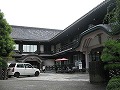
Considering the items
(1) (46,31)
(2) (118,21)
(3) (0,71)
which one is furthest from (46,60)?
(2) (118,21)

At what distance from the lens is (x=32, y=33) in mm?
44125

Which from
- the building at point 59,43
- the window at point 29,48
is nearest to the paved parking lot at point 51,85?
the building at point 59,43

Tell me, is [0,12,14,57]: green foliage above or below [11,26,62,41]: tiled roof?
below

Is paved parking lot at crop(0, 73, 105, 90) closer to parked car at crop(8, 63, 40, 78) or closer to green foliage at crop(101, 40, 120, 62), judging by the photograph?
green foliage at crop(101, 40, 120, 62)

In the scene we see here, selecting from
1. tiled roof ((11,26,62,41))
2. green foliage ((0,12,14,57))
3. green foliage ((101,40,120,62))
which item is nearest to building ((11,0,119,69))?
tiled roof ((11,26,62,41))

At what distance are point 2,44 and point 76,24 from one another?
37.0ft

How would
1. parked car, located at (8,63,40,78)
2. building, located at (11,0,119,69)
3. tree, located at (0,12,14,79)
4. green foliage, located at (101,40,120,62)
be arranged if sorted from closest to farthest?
green foliage, located at (101,40,120,62) < tree, located at (0,12,14,79) < building, located at (11,0,119,69) < parked car, located at (8,63,40,78)

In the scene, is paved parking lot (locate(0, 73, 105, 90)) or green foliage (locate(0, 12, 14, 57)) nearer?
paved parking lot (locate(0, 73, 105, 90))

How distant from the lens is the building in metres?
20.1

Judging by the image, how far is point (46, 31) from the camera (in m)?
47.1

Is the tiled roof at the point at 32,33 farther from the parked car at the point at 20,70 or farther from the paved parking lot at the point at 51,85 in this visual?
the paved parking lot at the point at 51,85

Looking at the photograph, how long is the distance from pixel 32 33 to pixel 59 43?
8745 mm

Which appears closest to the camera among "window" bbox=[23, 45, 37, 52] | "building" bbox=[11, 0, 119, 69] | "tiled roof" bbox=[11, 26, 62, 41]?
"building" bbox=[11, 0, 119, 69]

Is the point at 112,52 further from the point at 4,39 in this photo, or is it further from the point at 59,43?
the point at 59,43
